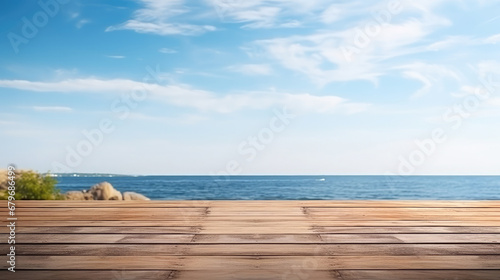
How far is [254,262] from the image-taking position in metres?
1.47

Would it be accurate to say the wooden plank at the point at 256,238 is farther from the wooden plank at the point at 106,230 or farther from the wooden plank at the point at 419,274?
the wooden plank at the point at 419,274

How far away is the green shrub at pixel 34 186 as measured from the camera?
7891 mm

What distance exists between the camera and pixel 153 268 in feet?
4.59

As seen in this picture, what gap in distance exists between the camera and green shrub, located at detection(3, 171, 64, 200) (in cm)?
789

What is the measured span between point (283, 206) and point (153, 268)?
5.85 ft

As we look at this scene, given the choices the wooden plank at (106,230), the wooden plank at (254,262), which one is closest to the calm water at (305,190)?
the wooden plank at (106,230)

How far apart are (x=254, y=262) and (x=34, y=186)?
305 inches

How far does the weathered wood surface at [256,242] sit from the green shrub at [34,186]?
5412 millimetres

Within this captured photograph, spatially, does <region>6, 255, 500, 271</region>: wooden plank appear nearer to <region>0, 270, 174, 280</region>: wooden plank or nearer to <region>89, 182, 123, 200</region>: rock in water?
<region>0, 270, 174, 280</region>: wooden plank

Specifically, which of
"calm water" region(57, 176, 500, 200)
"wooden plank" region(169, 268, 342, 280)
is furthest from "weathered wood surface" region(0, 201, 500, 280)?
"calm water" region(57, 176, 500, 200)

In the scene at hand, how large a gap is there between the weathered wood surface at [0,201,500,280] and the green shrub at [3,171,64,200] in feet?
17.8

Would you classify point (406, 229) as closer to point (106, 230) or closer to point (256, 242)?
point (256, 242)

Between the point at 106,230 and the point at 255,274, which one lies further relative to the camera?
the point at 106,230

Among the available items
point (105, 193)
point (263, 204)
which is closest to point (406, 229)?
point (263, 204)
